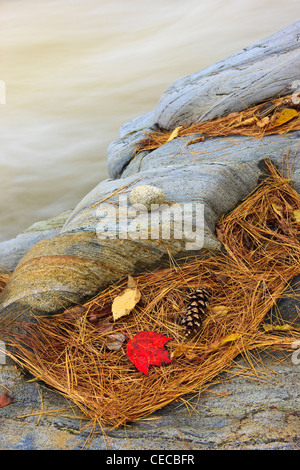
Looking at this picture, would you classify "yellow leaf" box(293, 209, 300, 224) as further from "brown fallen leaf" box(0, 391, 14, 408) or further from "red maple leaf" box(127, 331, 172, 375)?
"brown fallen leaf" box(0, 391, 14, 408)

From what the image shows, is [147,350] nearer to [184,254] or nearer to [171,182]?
[184,254]

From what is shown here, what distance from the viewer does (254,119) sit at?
2.79 meters

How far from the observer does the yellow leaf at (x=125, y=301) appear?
1.71 m

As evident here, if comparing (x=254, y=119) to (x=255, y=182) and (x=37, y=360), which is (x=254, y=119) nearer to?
(x=255, y=182)

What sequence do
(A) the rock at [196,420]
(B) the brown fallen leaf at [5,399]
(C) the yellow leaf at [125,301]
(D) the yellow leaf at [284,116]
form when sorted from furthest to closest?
1. (D) the yellow leaf at [284,116]
2. (C) the yellow leaf at [125,301]
3. (B) the brown fallen leaf at [5,399]
4. (A) the rock at [196,420]

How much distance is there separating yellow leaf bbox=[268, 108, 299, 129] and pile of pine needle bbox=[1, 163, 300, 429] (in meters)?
0.84

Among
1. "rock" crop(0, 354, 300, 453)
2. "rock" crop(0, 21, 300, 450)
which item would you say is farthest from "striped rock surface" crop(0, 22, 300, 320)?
"rock" crop(0, 354, 300, 453)

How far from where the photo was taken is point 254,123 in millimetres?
2809

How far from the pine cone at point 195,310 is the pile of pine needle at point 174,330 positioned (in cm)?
4

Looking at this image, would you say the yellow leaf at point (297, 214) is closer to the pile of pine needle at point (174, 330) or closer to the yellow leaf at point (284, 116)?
the pile of pine needle at point (174, 330)

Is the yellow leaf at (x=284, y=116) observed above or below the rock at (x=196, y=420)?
above

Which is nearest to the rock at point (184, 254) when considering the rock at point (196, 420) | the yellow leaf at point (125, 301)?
the rock at point (196, 420)

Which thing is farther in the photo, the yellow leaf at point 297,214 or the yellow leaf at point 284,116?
the yellow leaf at point 284,116
